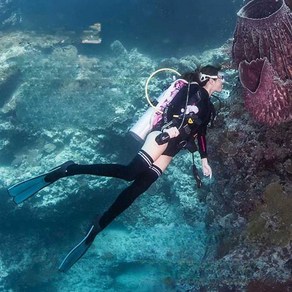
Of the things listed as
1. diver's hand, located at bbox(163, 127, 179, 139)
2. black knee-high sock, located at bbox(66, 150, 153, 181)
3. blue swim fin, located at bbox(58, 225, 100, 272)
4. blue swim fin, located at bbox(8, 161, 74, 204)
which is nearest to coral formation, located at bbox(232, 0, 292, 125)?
diver's hand, located at bbox(163, 127, 179, 139)

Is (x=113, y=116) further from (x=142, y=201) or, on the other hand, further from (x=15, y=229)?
(x=15, y=229)

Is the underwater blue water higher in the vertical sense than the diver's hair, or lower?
lower

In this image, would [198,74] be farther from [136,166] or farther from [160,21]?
[160,21]

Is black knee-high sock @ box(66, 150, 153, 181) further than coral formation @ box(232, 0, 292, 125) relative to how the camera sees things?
Yes

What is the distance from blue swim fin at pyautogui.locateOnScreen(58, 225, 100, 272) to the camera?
15.0 ft

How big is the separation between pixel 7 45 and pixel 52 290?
30.1 feet

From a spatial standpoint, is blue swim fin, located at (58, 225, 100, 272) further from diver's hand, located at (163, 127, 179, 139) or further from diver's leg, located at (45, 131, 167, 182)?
diver's hand, located at (163, 127, 179, 139)

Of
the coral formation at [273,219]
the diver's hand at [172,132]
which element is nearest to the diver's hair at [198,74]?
the diver's hand at [172,132]

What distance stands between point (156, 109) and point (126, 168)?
91cm

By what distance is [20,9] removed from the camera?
15016 millimetres

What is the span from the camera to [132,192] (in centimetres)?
436

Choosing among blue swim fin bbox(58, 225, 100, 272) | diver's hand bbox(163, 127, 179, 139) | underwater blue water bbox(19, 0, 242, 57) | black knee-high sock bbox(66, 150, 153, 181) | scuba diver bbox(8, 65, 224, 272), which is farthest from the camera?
underwater blue water bbox(19, 0, 242, 57)

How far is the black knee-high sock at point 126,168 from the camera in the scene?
172 inches

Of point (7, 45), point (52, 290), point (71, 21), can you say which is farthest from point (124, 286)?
point (71, 21)
